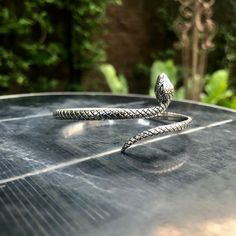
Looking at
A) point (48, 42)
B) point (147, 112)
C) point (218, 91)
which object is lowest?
point (218, 91)

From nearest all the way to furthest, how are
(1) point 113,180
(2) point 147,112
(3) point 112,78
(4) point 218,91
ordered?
(1) point 113,180 < (2) point 147,112 < (4) point 218,91 < (3) point 112,78

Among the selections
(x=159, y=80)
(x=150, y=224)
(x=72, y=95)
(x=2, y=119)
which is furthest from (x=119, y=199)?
(x=72, y=95)

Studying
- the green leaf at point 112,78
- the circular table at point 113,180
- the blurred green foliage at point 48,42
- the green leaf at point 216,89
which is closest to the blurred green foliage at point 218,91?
the green leaf at point 216,89

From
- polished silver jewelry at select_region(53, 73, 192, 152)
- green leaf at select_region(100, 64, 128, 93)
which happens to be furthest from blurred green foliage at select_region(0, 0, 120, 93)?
polished silver jewelry at select_region(53, 73, 192, 152)

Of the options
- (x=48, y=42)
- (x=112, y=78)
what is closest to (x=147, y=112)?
(x=112, y=78)

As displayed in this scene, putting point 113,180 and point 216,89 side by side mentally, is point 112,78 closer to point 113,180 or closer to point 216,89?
point 216,89

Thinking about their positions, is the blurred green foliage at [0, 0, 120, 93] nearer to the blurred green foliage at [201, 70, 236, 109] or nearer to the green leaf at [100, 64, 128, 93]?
the green leaf at [100, 64, 128, 93]

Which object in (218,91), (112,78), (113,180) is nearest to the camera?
(113,180)
